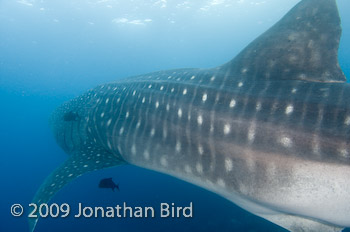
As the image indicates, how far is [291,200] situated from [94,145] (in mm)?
4676

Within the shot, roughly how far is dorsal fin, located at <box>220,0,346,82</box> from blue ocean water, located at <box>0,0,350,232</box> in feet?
21.4

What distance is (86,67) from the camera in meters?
113

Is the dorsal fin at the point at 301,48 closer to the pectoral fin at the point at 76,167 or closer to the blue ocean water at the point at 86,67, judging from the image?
the pectoral fin at the point at 76,167

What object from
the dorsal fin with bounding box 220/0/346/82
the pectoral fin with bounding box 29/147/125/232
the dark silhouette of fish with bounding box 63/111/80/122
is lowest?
the pectoral fin with bounding box 29/147/125/232

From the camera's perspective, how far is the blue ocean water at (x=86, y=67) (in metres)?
9.68

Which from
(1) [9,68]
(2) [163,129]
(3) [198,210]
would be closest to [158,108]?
(2) [163,129]

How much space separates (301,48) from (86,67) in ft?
403

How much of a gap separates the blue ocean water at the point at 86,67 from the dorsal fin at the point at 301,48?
653cm

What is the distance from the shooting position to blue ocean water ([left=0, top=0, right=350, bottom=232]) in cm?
968

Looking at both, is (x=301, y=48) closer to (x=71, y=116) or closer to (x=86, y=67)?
(x=71, y=116)

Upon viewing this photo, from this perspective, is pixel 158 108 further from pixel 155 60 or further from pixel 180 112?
pixel 155 60

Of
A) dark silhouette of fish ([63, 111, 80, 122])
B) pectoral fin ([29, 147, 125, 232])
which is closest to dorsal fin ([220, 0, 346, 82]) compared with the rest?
pectoral fin ([29, 147, 125, 232])

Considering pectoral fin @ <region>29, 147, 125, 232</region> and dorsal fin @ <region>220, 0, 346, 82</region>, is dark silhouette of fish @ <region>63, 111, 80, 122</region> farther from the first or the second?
dorsal fin @ <region>220, 0, 346, 82</region>

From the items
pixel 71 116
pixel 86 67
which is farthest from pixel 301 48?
pixel 86 67
